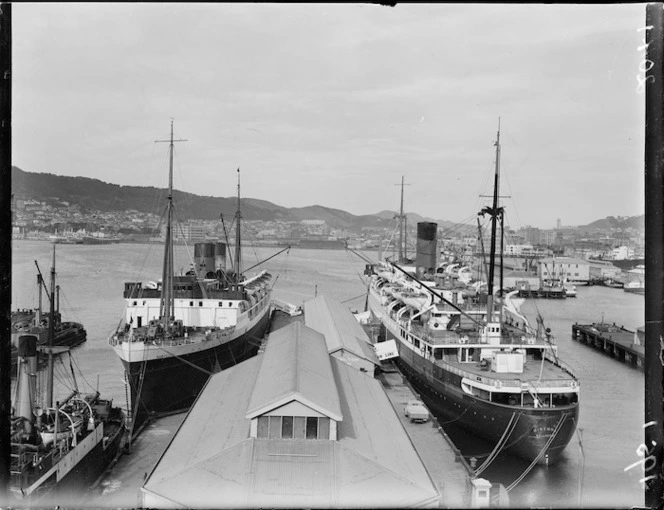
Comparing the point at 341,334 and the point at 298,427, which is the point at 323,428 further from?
the point at 341,334

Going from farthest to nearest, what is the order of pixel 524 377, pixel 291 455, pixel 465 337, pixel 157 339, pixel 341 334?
pixel 341 334 → pixel 465 337 → pixel 157 339 → pixel 524 377 → pixel 291 455

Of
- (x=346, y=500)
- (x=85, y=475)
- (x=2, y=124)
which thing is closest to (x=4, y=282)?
(x=2, y=124)

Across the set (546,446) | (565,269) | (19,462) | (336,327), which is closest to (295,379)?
(19,462)

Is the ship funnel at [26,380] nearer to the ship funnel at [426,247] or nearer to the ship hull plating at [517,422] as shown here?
the ship hull plating at [517,422]

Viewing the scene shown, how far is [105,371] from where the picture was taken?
2995 centimetres

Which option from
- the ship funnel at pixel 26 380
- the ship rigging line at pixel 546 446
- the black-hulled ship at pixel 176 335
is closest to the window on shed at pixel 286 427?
the ship funnel at pixel 26 380

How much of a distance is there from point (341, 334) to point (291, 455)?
45.6ft

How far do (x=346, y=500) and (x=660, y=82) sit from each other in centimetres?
670

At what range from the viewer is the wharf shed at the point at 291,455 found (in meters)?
8.80

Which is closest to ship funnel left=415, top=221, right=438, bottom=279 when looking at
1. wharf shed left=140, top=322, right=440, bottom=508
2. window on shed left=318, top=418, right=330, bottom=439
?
wharf shed left=140, top=322, right=440, bottom=508

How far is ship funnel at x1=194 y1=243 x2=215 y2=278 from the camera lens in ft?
106

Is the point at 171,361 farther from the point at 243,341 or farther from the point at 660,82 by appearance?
the point at 660,82

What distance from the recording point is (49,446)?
1336 cm

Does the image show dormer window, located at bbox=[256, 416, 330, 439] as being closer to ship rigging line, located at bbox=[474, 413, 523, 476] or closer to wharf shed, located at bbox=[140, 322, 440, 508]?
wharf shed, located at bbox=[140, 322, 440, 508]
